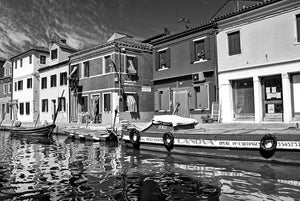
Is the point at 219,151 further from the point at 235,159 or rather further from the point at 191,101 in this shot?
the point at 191,101

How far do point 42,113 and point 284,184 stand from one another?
3268cm

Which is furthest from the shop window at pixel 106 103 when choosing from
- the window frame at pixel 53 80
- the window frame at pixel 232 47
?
the window frame at pixel 232 47

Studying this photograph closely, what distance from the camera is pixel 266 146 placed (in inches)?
420

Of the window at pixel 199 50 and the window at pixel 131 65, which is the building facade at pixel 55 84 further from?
the window at pixel 199 50

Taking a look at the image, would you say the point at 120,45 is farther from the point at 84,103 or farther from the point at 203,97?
the point at 203,97

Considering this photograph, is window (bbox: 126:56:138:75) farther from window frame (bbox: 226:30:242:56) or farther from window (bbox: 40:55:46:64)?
window (bbox: 40:55:46:64)

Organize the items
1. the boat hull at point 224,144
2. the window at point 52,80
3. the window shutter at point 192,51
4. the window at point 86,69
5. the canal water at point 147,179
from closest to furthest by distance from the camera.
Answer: the canal water at point 147,179
the boat hull at point 224,144
the window shutter at point 192,51
the window at point 86,69
the window at point 52,80

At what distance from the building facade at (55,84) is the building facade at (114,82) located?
2.37 meters

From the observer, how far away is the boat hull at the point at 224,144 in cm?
1015

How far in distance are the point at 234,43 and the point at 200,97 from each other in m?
4.20

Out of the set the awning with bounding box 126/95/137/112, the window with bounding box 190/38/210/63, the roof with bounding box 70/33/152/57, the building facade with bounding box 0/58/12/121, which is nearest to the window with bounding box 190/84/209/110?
the window with bounding box 190/38/210/63

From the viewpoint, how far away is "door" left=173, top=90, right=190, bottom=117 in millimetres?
21094

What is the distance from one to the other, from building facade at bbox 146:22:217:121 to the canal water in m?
8.05

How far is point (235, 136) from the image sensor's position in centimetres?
1148
